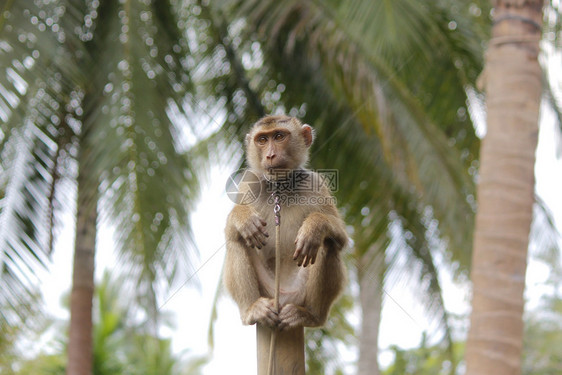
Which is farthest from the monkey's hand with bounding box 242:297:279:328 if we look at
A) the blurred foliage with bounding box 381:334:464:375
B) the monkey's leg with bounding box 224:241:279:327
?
the blurred foliage with bounding box 381:334:464:375

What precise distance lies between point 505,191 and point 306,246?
115 inches

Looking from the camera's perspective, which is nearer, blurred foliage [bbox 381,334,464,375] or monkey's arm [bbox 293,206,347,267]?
monkey's arm [bbox 293,206,347,267]

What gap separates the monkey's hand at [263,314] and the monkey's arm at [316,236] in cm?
27

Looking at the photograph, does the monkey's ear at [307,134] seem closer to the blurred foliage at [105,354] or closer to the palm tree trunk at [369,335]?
the palm tree trunk at [369,335]

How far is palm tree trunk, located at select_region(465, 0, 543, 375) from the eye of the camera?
16.9 ft

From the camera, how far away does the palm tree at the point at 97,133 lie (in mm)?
6844

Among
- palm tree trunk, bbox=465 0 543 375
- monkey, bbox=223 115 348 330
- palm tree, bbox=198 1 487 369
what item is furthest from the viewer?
palm tree, bbox=198 1 487 369

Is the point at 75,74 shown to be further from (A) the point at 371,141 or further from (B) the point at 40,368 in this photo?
(B) the point at 40,368

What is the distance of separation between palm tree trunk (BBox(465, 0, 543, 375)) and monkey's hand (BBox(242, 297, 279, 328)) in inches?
96.5

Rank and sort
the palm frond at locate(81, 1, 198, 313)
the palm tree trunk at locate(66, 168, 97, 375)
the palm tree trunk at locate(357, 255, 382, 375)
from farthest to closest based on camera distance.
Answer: the palm tree trunk at locate(357, 255, 382, 375) < the palm tree trunk at locate(66, 168, 97, 375) < the palm frond at locate(81, 1, 198, 313)

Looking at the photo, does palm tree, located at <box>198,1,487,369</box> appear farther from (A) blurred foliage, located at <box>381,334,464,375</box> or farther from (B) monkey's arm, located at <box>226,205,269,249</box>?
(A) blurred foliage, located at <box>381,334,464,375</box>

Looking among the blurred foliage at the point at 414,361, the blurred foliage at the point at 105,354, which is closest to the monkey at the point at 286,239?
the blurred foliage at the point at 414,361

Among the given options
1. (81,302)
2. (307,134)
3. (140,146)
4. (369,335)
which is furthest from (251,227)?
(369,335)

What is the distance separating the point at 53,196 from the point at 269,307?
5.45m
